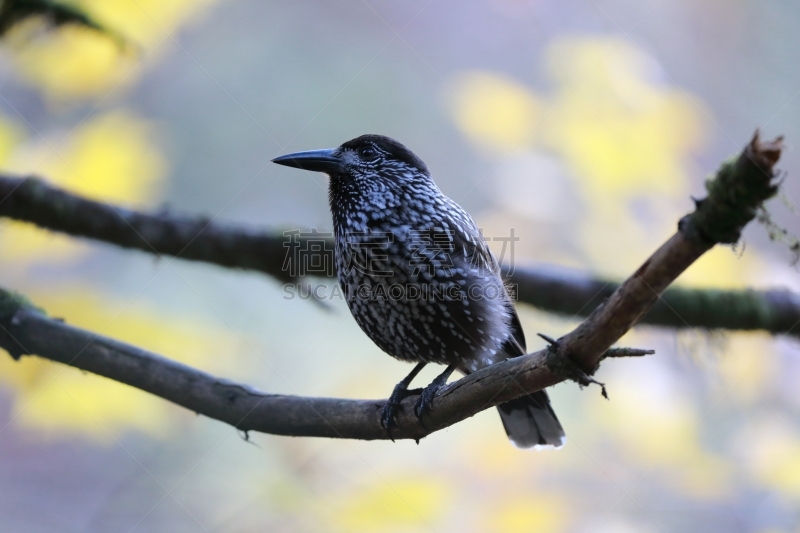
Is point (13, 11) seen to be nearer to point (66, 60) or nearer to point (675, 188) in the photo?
point (66, 60)

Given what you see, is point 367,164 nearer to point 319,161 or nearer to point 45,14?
point 319,161

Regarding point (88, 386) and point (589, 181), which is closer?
point (88, 386)

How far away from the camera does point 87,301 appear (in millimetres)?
5031

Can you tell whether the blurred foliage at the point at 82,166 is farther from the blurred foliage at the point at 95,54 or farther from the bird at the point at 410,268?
the bird at the point at 410,268

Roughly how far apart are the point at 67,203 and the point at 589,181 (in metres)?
3.73

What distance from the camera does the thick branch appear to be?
173 inches

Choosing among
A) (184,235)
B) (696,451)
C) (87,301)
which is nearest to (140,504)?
(87,301)

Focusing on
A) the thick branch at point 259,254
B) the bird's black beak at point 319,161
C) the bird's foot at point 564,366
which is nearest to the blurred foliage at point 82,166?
the thick branch at point 259,254

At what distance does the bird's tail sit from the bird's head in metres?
1.55

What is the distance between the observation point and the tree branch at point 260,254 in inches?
173

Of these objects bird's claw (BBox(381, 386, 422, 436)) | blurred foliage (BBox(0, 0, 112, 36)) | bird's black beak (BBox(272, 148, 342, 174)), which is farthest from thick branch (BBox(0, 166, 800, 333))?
bird's claw (BBox(381, 386, 422, 436))

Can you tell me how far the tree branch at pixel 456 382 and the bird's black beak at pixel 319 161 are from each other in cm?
130

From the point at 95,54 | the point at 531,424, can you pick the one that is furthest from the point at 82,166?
the point at 531,424

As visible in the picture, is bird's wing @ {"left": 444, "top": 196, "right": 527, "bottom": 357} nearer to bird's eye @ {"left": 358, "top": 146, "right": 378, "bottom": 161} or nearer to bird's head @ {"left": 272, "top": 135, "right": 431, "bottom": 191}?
bird's head @ {"left": 272, "top": 135, "right": 431, "bottom": 191}
